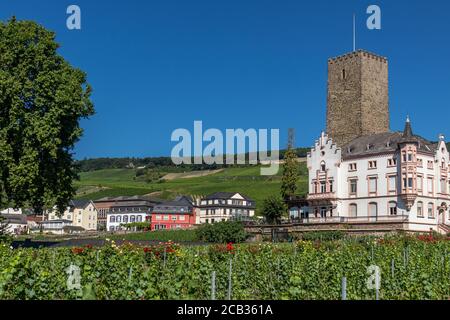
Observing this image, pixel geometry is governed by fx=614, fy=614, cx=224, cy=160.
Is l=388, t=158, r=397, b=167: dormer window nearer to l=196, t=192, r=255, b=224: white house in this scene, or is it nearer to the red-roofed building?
l=196, t=192, r=255, b=224: white house

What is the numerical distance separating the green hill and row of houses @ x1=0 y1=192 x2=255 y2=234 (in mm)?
9787

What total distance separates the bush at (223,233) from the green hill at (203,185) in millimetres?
60294

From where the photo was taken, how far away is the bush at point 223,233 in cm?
6488

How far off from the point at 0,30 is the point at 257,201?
298 feet

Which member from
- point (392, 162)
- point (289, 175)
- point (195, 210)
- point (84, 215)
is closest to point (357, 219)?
point (392, 162)

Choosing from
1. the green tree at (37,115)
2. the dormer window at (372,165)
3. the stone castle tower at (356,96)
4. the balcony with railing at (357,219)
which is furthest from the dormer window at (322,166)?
the green tree at (37,115)

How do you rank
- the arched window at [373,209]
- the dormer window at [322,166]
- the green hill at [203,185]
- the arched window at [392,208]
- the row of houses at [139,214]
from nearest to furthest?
the arched window at [392,208]
the arched window at [373,209]
the dormer window at [322,166]
the row of houses at [139,214]
the green hill at [203,185]

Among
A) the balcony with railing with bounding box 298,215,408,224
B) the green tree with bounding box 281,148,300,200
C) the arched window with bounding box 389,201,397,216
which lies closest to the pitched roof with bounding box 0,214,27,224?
the green tree with bounding box 281,148,300,200

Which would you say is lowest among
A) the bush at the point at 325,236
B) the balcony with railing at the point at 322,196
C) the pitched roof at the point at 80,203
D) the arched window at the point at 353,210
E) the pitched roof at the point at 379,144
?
the bush at the point at 325,236

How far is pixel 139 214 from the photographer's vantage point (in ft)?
449

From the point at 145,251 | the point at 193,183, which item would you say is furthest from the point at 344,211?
the point at 193,183

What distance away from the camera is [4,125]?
139 feet

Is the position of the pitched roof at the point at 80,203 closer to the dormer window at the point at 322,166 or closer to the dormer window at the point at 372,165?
the dormer window at the point at 322,166

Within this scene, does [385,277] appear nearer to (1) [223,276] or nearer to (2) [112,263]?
(1) [223,276]
